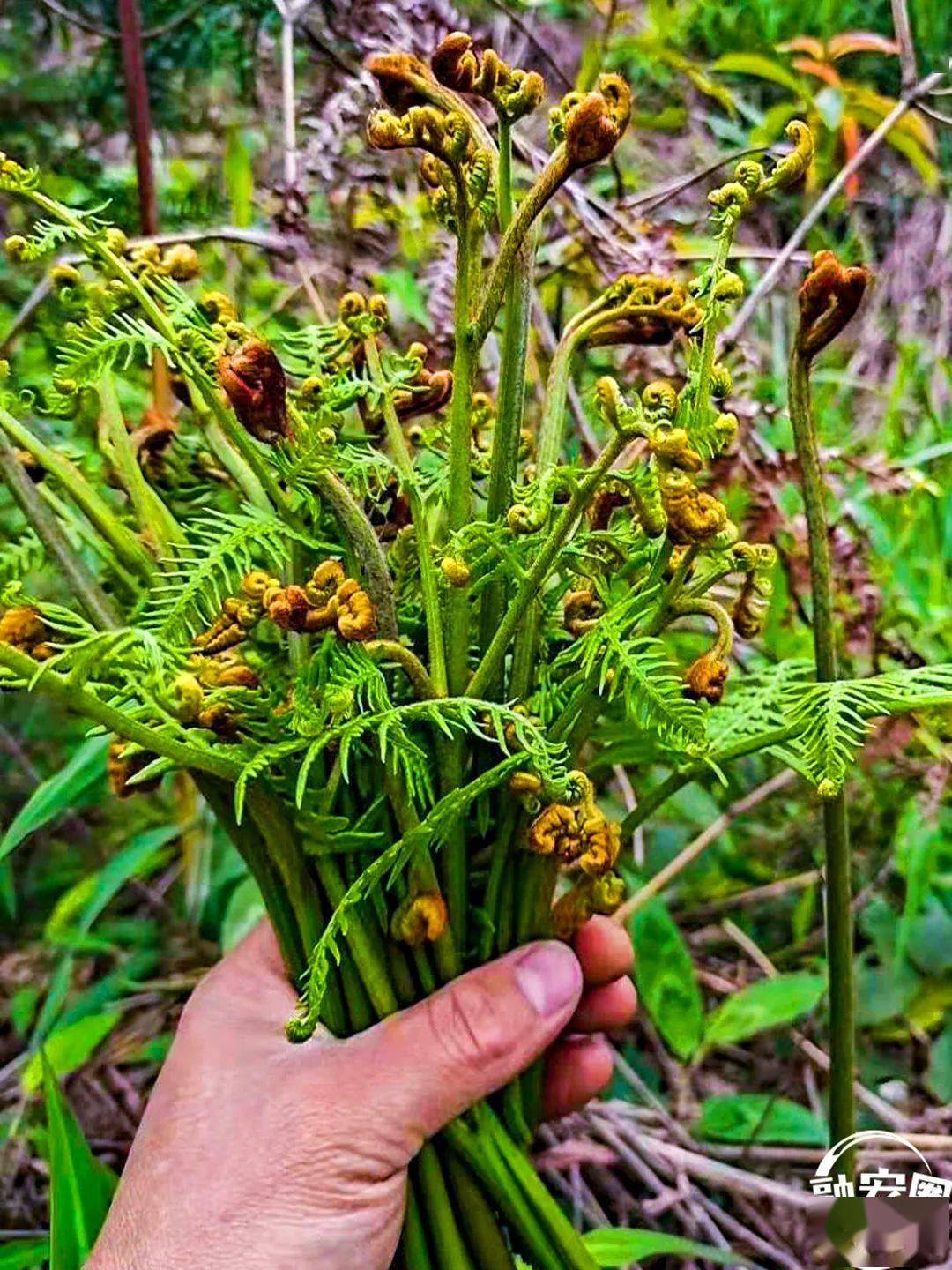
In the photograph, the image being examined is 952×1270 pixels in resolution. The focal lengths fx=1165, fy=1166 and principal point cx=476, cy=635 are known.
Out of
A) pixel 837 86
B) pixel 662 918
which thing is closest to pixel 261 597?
pixel 662 918

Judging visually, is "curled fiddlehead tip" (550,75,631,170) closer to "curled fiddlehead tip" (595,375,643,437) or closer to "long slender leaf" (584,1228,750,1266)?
"curled fiddlehead tip" (595,375,643,437)

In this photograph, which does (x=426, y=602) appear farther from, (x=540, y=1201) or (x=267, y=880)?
(x=540, y=1201)

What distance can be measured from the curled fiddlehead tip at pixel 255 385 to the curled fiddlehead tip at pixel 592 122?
0.12 meters

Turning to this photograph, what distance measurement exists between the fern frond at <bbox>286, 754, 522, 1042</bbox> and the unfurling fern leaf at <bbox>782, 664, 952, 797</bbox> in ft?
0.35

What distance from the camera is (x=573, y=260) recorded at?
0.81 m

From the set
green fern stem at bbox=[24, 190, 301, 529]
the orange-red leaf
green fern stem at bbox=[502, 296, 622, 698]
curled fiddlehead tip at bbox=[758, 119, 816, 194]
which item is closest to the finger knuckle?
green fern stem at bbox=[502, 296, 622, 698]

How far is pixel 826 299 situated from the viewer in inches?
17.5

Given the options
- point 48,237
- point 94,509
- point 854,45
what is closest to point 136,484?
point 94,509

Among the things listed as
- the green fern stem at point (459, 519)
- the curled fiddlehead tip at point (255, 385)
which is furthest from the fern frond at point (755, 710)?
the curled fiddlehead tip at point (255, 385)

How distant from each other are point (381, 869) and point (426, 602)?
0.10m

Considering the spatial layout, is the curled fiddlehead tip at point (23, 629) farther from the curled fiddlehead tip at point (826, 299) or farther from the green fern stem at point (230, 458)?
the curled fiddlehead tip at point (826, 299)

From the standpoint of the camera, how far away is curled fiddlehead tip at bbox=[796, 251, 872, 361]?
43 cm

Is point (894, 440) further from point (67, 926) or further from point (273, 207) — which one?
point (67, 926)

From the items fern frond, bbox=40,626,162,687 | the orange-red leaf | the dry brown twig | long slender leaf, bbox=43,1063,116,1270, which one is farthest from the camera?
the orange-red leaf
